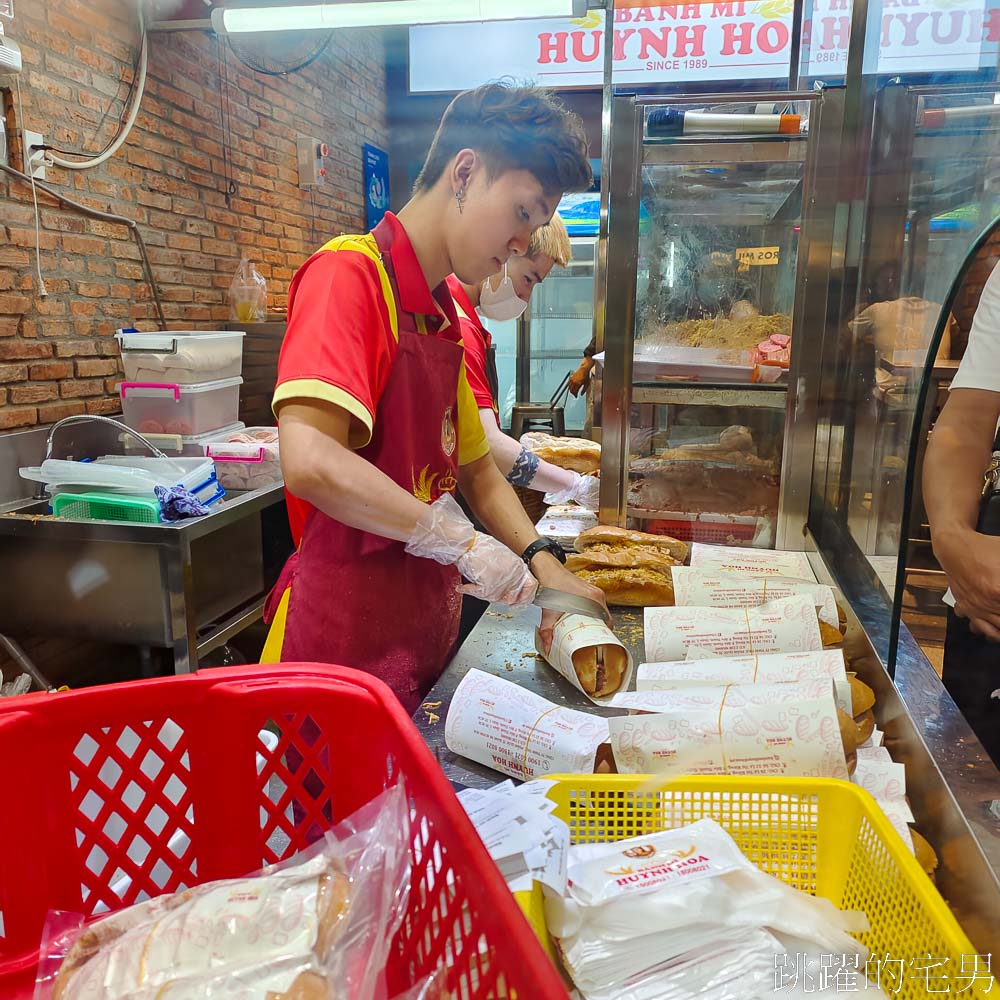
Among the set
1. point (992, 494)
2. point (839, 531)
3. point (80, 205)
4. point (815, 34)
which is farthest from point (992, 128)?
point (80, 205)

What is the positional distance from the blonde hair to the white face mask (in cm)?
26

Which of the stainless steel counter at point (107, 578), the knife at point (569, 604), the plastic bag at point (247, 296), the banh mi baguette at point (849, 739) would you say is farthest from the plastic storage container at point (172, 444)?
the banh mi baguette at point (849, 739)

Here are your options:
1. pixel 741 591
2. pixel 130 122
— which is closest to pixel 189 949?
pixel 741 591

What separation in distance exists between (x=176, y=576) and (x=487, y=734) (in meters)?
1.75

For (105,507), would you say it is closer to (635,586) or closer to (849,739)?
(635,586)

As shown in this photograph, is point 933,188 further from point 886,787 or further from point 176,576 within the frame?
point 176,576

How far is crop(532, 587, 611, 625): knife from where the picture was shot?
141 cm

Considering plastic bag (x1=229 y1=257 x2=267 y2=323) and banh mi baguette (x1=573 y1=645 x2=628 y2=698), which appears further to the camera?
plastic bag (x1=229 y1=257 x2=267 y2=323)

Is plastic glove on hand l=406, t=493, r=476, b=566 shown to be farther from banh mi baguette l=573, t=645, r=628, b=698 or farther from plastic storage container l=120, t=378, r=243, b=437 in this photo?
plastic storage container l=120, t=378, r=243, b=437

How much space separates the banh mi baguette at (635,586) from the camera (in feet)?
5.40

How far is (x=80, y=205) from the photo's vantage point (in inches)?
122

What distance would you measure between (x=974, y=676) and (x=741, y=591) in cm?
45

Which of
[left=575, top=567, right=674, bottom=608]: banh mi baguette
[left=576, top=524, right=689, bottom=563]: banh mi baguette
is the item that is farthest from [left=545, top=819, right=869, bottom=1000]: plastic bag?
[left=576, top=524, right=689, bottom=563]: banh mi baguette

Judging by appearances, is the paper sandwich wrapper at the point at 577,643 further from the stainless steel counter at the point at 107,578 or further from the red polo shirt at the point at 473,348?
the stainless steel counter at the point at 107,578
